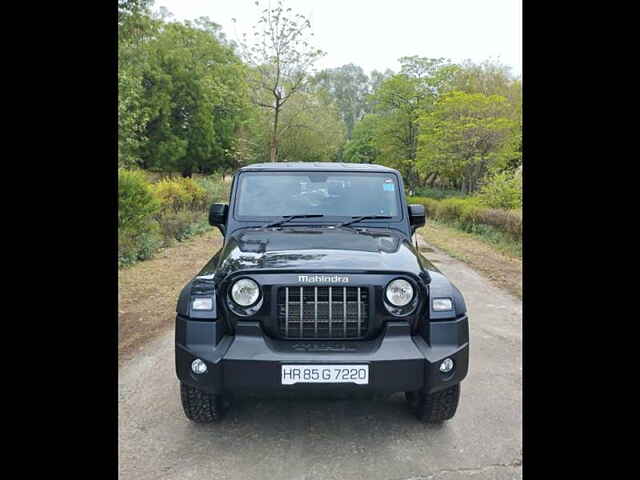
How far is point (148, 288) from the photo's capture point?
8.09 m

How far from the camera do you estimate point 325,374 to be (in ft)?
9.80

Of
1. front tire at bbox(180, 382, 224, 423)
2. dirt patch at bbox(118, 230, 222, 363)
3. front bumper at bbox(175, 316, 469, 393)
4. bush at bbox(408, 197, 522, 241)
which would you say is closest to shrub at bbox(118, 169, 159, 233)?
dirt patch at bbox(118, 230, 222, 363)

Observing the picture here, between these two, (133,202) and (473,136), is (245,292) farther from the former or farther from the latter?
(473,136)

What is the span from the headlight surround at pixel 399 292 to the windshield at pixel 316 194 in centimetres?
144

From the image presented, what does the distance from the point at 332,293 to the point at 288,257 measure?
1.36 feet

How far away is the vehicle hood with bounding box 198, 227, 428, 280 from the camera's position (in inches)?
126

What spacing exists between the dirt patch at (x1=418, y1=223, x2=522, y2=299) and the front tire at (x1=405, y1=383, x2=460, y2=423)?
5.00 meters

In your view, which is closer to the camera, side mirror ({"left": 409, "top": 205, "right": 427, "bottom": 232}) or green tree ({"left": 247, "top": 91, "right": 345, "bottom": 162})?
side mirror ({"left": 409, "top": 205, "right": 427, "bottom": 232})

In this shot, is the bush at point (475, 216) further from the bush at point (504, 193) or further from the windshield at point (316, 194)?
the windshield at point (316, 194)

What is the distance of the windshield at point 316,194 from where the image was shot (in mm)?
4531

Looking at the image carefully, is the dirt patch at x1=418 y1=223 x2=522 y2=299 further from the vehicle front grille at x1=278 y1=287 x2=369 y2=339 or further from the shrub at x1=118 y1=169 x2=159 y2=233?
the shrub at x1=118 y1=169 x2=159 y2=233
